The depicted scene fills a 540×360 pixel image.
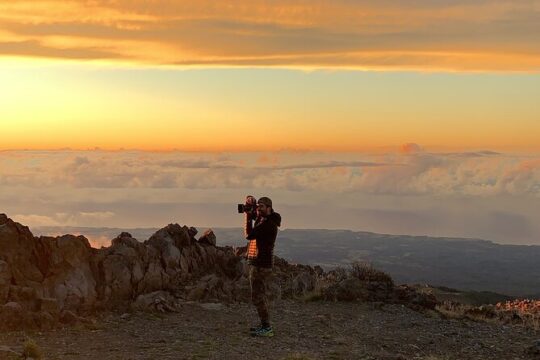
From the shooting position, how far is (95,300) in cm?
2022

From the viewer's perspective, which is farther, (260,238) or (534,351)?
(534,351)

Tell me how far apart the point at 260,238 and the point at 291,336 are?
3.46m

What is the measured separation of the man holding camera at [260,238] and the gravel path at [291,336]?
4.99 ft

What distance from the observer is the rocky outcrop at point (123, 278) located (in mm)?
18672

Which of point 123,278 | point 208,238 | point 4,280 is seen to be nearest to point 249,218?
point 123,278

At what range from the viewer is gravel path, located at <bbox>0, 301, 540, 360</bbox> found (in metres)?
16.2

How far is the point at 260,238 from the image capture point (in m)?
16.9

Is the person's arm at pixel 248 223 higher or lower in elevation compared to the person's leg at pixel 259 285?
higher

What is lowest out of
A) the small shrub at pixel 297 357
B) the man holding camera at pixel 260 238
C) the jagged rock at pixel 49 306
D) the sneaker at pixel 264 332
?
the small shrub at pixel 297 357

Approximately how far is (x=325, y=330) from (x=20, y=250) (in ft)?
31.2

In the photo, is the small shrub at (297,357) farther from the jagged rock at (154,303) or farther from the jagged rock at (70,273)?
the jagged rock at (70,273)

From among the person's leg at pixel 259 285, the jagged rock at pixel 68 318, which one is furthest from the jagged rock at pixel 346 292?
the jagged rock at pixel 68 318

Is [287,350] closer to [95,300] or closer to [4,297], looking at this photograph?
[95,300]

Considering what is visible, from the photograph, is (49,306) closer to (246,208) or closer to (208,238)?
(246,208)
